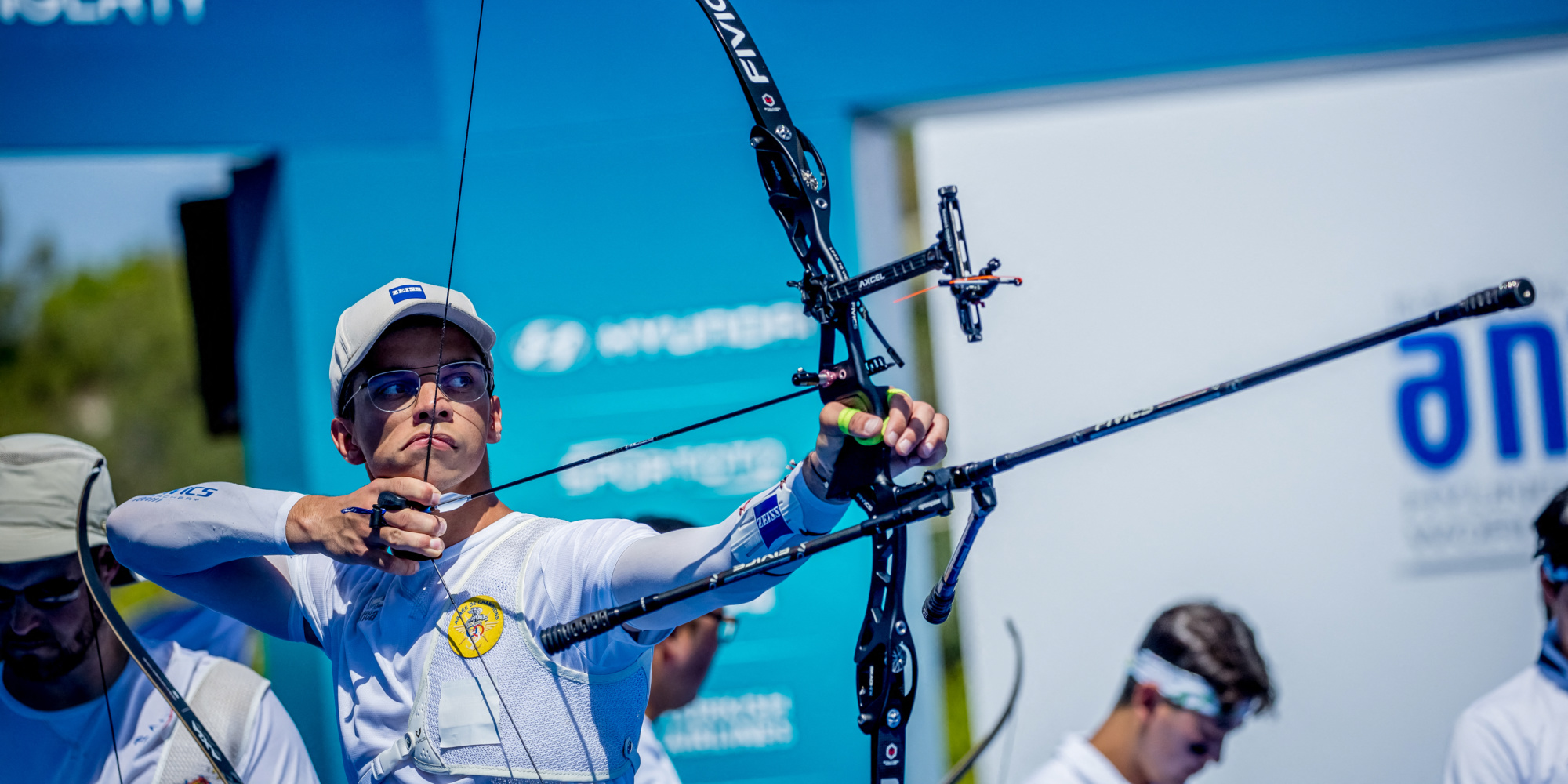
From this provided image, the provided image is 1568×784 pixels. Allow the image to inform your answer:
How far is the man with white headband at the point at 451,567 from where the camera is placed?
1552 mm

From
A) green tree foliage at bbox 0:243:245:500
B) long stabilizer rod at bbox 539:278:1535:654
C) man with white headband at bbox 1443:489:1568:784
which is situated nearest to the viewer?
long stabilizer rod at bbox 539:278:1535:654

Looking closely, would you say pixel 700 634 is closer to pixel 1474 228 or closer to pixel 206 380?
pixel 206 380

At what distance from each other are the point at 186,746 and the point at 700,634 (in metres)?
1.11

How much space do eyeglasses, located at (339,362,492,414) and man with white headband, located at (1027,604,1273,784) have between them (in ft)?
4.79

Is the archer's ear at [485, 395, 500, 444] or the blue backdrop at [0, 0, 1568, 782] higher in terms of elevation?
the blue backdrop at [0, 0, 1568, 782]

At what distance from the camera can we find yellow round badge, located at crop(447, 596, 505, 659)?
1.66 m

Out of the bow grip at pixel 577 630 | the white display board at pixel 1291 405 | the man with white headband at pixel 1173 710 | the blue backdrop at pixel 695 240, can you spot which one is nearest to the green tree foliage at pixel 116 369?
the blue backdrop at pixel 695 240

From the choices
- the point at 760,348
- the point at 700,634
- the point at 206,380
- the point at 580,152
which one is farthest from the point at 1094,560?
the point at 206,380

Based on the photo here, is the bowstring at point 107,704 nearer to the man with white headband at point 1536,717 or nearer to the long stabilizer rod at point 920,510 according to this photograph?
the long stabilizer rod at point 920,510

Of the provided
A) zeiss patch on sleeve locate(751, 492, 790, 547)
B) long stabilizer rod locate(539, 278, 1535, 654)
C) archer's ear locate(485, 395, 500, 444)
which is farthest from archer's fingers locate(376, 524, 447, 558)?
zeiss patch on sleeve locate(751, 492, 790, 547)

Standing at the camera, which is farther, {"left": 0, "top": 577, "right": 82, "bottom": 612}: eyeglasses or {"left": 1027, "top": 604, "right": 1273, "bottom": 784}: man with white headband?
{"left": 1027, "top": 604, "right": 1273, "bottom": 784}: man with white headband

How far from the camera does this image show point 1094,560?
3.68m

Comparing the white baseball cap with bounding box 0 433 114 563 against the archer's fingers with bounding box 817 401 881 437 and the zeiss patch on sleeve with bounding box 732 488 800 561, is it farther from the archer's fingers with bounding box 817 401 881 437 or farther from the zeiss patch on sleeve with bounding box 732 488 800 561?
the archer's fingers with bounding box 817 401 881 437

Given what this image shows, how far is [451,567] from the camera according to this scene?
1.70 metres
